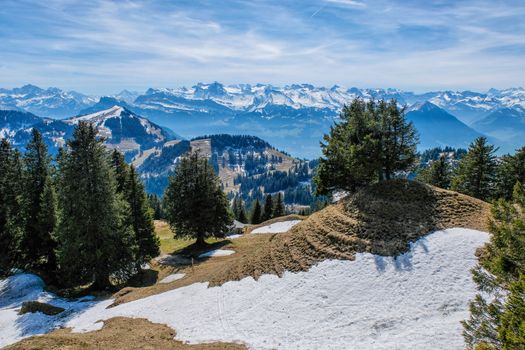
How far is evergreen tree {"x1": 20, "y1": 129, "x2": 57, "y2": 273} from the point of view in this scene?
43312 mm

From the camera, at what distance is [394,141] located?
39.0 metres

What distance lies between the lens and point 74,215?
37875mm

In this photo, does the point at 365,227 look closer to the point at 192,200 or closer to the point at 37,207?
the point at 192,200

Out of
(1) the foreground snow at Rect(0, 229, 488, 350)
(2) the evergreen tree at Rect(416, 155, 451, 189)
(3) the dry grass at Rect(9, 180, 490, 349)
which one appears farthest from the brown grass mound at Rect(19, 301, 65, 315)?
(2) the evergreen tree at Rect(416, 155, 451, 189)

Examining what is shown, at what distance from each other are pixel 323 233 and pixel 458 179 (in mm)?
37895

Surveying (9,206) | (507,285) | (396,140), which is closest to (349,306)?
(507,285)

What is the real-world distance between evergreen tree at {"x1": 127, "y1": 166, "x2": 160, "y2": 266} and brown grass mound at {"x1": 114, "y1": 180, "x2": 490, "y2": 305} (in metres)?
15.9

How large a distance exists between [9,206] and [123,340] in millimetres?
31544

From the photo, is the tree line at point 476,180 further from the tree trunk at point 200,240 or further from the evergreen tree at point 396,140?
the tree trunk at point 200,240

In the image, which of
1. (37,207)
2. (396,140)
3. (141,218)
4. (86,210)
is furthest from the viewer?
(141,218)

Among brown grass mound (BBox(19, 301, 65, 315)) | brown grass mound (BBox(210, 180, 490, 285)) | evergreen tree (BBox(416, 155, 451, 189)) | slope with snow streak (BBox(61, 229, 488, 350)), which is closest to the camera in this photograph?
slope with snow streak (BBox(61, 229, 488, 350))

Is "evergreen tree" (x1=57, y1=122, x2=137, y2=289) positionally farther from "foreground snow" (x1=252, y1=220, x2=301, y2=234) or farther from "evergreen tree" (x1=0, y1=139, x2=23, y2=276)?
"foreground snow" (x1=252, y1=220, x2=301, y2=234)

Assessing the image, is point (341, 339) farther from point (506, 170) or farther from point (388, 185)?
point (506, 170)

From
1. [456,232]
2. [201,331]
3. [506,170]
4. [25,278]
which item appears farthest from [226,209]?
[506,170]
